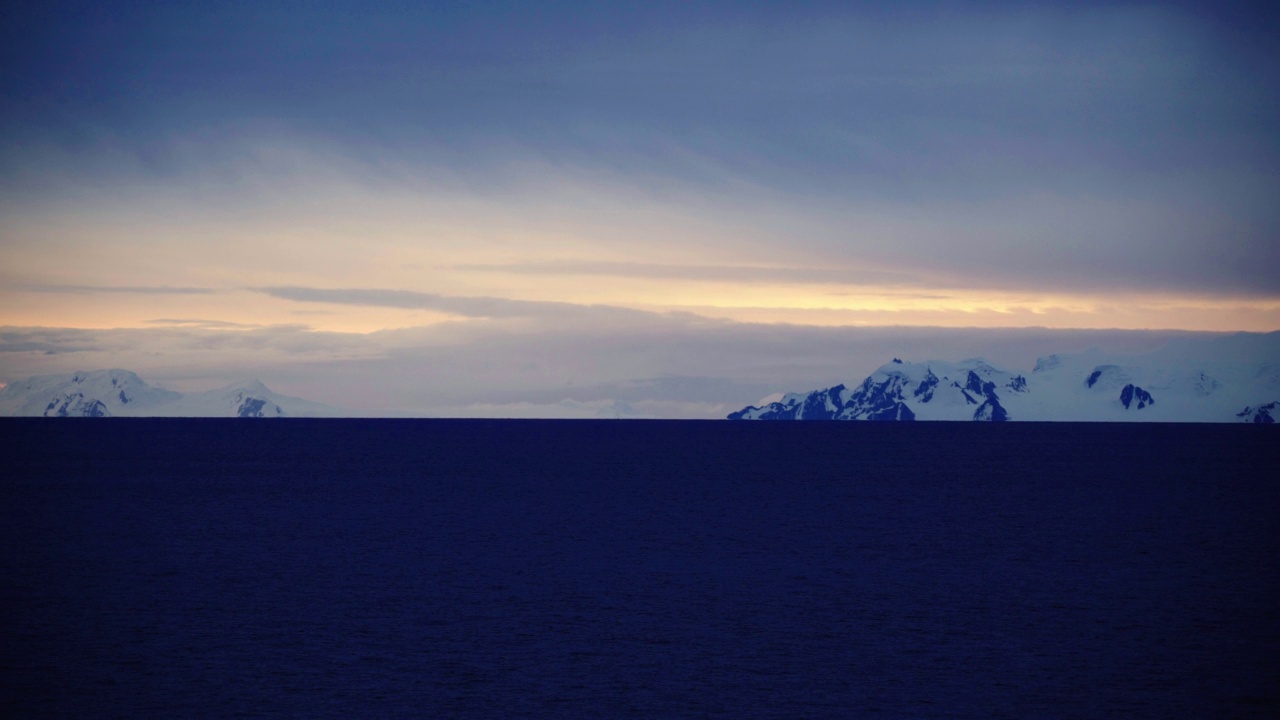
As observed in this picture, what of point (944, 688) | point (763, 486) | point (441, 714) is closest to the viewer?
point (441, 714)

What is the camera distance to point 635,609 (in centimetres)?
4319

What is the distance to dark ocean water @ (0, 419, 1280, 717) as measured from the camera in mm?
30672

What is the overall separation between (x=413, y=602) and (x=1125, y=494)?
9064 cm

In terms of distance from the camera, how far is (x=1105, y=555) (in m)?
61.7

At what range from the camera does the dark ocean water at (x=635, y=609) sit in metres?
30.7

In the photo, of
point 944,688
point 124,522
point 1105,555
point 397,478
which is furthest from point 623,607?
point 397,478

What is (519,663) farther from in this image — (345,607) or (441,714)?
(345,607)

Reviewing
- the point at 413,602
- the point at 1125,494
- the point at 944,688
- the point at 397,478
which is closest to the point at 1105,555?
the point at 944,688

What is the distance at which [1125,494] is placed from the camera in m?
112

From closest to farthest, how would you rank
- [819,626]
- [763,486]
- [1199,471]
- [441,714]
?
1. [441,714]
2. [819,626]
3. [763,486]
4. [1199,471]

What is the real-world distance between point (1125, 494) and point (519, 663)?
95.4 meters

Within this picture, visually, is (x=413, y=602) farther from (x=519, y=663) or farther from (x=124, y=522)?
(x=124, y=522)

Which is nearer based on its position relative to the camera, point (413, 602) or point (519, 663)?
point (519, 663)

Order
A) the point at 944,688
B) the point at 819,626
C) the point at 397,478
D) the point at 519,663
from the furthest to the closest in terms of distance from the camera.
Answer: the point at 397,478, the point at 819,626, the point at 519,663, the point at 944,688
